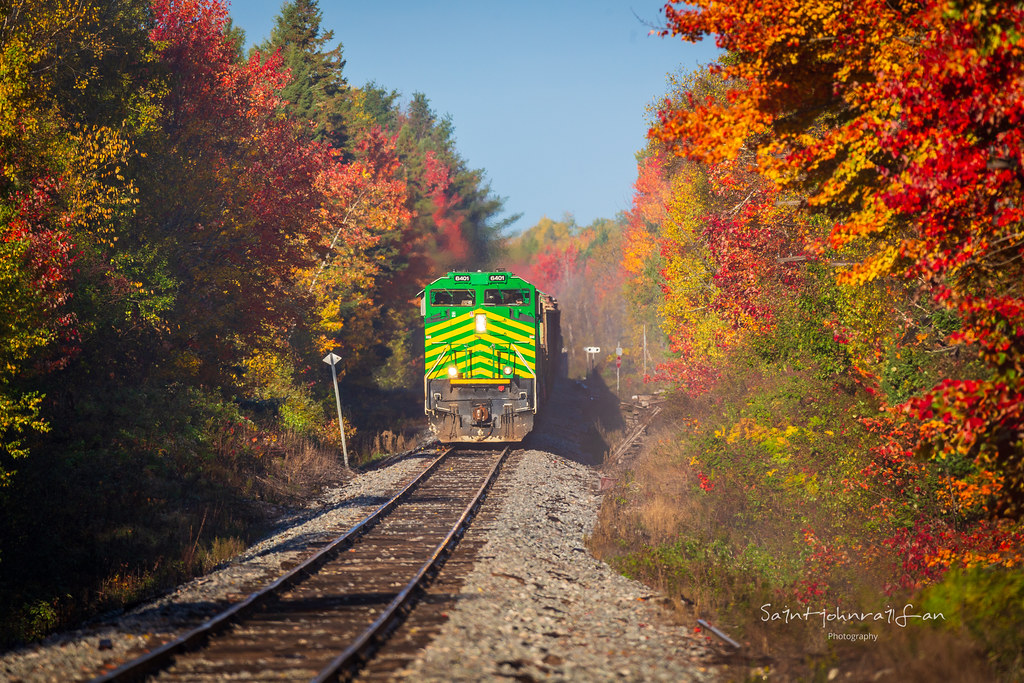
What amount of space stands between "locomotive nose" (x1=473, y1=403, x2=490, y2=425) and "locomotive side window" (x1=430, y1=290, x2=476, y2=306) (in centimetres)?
277

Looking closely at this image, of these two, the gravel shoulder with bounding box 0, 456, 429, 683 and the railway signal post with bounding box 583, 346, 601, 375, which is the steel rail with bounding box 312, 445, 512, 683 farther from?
the railway signal post with bounding box 583, 346, 601, 375

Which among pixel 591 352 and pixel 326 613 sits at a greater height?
pixel 591 352

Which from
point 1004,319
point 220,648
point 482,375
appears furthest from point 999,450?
point 482,375

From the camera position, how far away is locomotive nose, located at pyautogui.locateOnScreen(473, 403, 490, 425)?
21.7 metres

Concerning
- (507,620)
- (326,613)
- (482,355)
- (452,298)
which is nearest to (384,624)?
(326,613)

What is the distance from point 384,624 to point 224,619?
164 cm

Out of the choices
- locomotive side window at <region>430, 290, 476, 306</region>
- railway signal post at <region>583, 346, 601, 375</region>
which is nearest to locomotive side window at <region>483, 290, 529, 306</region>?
locomotive side window at <region>430, 290, 476, 306</region>

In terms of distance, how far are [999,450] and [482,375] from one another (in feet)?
47.3

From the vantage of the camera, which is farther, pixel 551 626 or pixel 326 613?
pixel 326 613

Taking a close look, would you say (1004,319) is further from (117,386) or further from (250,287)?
(250,287)

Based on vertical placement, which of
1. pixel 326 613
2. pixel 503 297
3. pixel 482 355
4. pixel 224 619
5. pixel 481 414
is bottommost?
pixel 326 613

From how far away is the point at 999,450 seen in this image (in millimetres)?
8492

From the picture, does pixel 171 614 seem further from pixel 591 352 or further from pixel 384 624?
pixel 591 352

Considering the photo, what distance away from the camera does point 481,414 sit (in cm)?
2173
